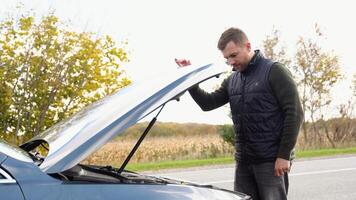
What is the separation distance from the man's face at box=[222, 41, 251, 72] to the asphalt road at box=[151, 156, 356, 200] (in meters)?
4.61

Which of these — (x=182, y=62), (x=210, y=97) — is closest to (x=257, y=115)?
(x=210, y=97)

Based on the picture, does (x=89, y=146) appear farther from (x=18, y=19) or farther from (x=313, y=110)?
(x=313, y=110)

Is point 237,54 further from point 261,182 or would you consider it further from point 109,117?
point 109,117

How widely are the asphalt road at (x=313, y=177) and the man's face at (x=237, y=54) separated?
4611 millimetres

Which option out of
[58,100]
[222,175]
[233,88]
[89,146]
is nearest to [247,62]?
[233,88]

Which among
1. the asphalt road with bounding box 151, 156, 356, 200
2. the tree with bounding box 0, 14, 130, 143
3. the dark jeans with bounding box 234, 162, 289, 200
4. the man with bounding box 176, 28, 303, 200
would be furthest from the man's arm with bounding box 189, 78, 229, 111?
the tree with bounding box 0, 14, 130, 143

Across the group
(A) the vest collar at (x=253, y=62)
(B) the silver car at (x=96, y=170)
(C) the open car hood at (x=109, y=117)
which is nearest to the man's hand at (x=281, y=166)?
(A) the vest collar at (x=253, y=62)

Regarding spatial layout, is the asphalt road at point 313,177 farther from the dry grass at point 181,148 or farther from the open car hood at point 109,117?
the open car hood at point 109,117

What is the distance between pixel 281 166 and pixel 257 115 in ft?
Answer: 1.18

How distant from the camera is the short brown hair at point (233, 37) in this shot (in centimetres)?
358

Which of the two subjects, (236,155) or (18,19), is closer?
(236,155)

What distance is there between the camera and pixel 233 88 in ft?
12.7

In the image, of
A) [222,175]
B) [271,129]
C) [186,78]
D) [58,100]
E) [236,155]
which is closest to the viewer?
[186,78]

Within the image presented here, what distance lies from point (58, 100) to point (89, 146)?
39.0 feet
